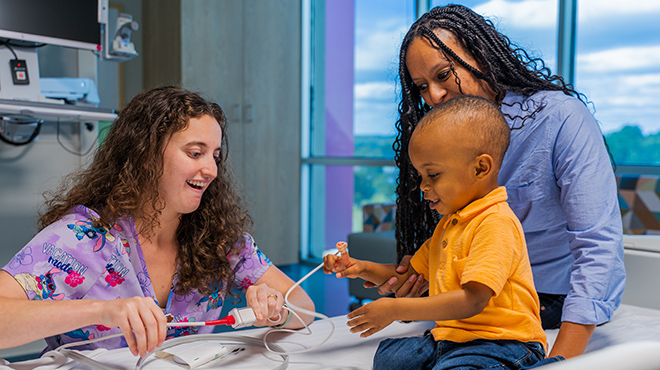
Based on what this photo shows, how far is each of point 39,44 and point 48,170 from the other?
644mm

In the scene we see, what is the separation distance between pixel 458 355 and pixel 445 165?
332mm

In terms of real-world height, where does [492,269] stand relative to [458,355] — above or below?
above

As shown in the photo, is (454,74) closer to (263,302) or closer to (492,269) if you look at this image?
(492,269)

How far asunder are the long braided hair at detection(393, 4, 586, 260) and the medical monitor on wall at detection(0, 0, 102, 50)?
1.92 m

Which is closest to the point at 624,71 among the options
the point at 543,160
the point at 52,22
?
the point at 543,160

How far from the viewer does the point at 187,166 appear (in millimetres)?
1295

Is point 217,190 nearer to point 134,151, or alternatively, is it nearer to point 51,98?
point 134,151

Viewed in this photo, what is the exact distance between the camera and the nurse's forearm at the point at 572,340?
1.04m

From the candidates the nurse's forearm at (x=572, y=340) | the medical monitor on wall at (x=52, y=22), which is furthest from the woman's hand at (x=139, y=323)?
the medical monitor on wall at (x=52, y=22)

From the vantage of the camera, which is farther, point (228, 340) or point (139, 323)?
point (228, 340)

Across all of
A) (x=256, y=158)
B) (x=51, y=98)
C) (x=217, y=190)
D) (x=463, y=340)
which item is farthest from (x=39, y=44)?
(x=463, y=340)

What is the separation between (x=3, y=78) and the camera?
2.53 meters

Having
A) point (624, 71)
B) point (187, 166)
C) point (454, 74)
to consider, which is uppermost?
point (624, 71)

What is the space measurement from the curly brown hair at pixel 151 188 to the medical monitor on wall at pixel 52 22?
153 centimetres
